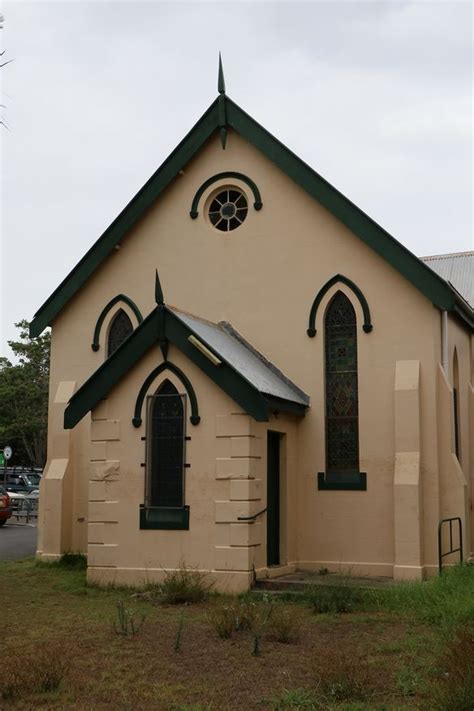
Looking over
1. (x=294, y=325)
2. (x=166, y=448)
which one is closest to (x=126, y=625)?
(x=166, y=448)

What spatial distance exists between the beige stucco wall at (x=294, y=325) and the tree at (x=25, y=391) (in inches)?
1327

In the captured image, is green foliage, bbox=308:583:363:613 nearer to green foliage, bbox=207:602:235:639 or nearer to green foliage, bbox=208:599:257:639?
green foliage, bbox=208:599:257:639

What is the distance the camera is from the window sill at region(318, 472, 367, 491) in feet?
50.6

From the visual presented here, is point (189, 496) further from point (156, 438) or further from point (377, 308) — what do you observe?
point (377, 308)

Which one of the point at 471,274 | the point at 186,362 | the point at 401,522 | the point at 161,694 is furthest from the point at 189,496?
the point at 471,274

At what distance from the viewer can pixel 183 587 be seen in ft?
42.3

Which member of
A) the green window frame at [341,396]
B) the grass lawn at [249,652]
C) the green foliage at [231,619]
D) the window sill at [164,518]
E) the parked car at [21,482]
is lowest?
the grass lawn at [249,652]

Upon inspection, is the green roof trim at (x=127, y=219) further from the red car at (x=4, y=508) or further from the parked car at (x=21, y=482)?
the parked car at (x=21, y=482)

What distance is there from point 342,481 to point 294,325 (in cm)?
303

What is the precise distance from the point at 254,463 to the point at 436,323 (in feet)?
13.8

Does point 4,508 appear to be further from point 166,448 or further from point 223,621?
point 223,621

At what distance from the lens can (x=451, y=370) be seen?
16.5 meters

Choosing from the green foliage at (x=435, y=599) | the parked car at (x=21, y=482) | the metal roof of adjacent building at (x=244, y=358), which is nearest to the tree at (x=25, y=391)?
the parked car at (x=21, y=482)

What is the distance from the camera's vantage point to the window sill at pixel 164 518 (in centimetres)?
1420
